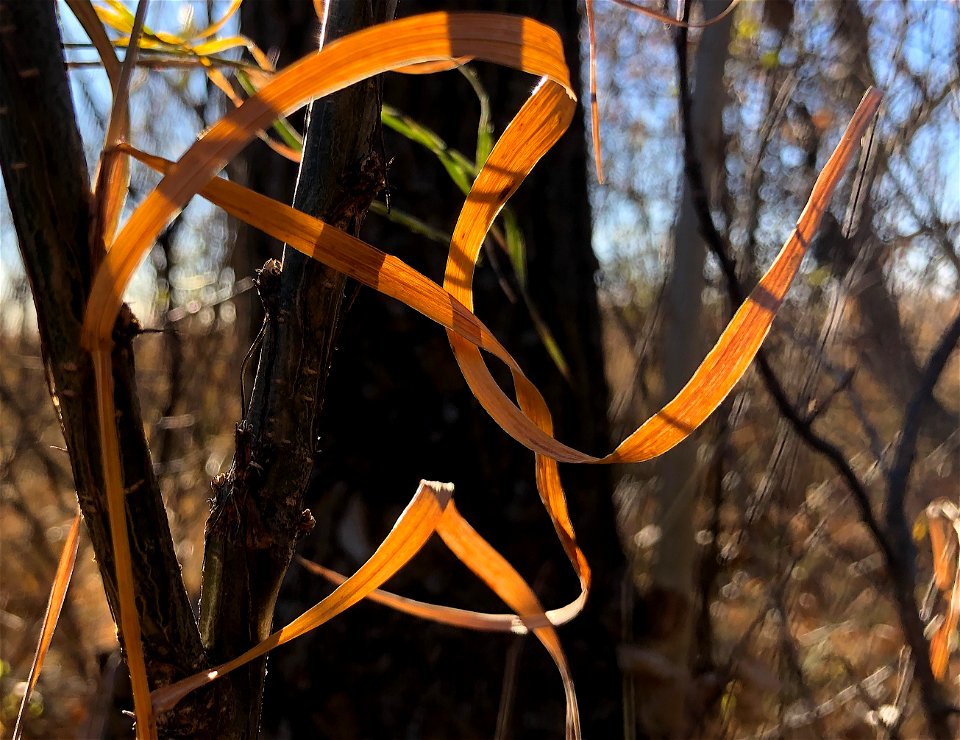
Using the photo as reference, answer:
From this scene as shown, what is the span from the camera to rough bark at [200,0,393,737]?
21cm

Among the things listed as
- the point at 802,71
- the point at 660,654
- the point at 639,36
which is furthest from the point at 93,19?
the point at 639,36

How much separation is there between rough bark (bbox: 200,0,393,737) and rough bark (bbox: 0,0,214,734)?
0.09ft

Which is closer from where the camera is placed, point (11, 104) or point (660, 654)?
point (11, 104)

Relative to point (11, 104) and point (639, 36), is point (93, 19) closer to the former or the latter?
point (11, 104)

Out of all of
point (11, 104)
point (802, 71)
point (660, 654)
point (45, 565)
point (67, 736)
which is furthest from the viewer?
point (45, 565)

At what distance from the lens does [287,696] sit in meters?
0.77

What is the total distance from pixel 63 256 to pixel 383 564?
0.12m

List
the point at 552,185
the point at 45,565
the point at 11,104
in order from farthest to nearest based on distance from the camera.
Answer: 1. the point at 45,565
2. the point at 552,185
3. the point at 11,104

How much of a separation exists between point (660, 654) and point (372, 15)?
0.93m

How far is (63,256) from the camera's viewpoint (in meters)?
0.17

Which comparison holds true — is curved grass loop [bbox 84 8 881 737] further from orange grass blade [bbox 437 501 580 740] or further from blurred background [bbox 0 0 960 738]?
blurred background [bbox 0 0 960 738]

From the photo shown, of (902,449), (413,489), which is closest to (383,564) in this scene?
(902,449)

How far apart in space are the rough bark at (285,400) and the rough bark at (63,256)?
0.09ft

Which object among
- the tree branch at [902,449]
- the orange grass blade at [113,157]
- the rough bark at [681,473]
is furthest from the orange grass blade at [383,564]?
the rough bark at [681,473]
